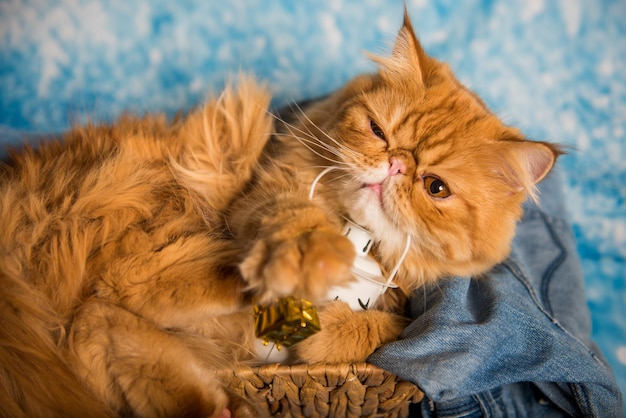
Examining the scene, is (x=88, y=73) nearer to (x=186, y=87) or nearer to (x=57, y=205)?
(x=186, y=87)

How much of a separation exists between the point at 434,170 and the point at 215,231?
602mm

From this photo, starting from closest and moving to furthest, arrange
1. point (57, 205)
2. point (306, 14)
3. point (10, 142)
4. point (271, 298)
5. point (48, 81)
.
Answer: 1. point (271, 298)
2. point (57, 205)
3. point (10, 142)
4. point (48, 81)
5. point (306, 14)

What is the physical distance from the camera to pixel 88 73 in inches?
87.0

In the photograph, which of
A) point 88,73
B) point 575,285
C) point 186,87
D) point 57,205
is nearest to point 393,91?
point 57,205

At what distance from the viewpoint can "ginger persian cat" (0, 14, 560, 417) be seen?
3.46 feet

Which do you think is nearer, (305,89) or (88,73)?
(88,73)

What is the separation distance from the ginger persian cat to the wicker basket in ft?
0.21

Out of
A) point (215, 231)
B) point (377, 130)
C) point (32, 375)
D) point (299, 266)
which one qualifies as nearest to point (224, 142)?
point (215, 231)

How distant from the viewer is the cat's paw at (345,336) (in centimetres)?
124

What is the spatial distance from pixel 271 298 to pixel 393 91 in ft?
2.32

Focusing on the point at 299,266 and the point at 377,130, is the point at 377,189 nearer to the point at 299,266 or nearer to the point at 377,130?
the point at 377,130

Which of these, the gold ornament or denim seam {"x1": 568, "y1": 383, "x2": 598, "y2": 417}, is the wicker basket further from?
denim seam {"x1": 568, "y1": 383, "x2": 598, "y2": 417}

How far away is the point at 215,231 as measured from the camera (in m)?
1.37

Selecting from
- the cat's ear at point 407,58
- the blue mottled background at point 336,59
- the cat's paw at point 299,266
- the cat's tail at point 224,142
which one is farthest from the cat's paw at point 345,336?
the blue mottled background at point 336,59
